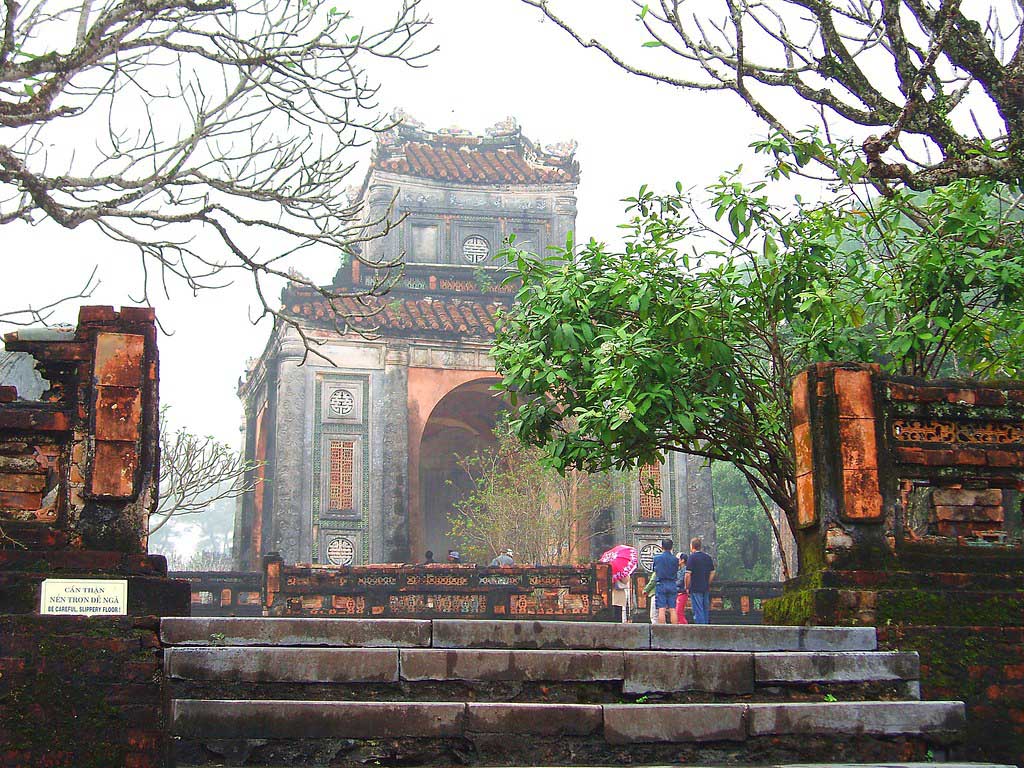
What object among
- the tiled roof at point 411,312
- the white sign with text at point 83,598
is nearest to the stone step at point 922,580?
the white sign with text at point 83,598

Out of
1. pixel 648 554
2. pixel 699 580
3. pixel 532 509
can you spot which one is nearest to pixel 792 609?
pixel 699 580

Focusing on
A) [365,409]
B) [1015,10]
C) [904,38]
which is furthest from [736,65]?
[365,409]

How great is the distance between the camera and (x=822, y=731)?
591 centimetres

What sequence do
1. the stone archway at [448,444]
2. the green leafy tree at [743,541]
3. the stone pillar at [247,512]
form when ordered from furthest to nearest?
the green leafy tree at [743,541] < the stone archway at [448,444] < the stone pillar at [247,512]

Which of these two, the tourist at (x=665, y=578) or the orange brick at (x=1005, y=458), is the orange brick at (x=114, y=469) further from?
the tourist at (x=665, y=578)

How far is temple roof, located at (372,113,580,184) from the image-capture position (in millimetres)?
29172

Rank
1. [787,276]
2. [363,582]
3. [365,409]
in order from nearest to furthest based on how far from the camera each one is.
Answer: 1. [787,276]
2. [363,582]
3. [365,409]

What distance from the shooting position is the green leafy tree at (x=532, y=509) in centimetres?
2298

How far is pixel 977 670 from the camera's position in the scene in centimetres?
648

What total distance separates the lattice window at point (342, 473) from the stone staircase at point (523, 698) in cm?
1861

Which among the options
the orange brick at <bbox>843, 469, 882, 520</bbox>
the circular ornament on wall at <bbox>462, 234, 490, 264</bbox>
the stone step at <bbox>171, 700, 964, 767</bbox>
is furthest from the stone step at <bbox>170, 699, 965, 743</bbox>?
the circular ornament on wall at <bbox>462, 234, 490, 264</bbox>

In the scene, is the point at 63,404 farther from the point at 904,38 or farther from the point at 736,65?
the point at 904,38

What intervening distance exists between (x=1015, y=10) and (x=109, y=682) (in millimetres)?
8893

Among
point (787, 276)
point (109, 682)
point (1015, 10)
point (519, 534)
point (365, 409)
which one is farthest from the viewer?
point (365, 409)
